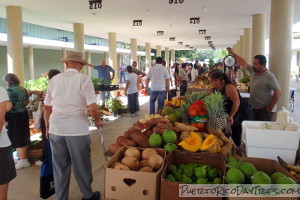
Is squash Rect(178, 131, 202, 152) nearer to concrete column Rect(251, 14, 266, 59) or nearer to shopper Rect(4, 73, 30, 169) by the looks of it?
shopper Rect(4, 73, 30, 169)

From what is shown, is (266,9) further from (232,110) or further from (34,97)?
(34,97)

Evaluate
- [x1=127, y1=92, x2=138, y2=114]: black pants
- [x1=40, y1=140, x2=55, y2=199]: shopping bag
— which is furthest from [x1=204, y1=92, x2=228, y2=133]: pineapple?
[x1=127, y1=92, x2=138, y2=114]: black pants

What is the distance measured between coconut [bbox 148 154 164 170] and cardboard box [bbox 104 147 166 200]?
18 centimetres

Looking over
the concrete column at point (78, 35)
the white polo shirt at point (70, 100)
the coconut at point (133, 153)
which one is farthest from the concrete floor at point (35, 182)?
the concrete column at point (78, 35)

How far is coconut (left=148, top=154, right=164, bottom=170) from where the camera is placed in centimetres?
214

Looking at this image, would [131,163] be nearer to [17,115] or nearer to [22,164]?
[17,115]

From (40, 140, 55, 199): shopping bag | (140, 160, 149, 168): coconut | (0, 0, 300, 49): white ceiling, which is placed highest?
(0, 0, 300, 49): white ceiling

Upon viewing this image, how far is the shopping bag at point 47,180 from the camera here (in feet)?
11.7

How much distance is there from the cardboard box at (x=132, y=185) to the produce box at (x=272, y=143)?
0.81m

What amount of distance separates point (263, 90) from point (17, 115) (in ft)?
13.0

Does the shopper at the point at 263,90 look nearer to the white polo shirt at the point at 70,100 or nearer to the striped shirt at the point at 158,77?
the white polo shirt at the point at 70,100

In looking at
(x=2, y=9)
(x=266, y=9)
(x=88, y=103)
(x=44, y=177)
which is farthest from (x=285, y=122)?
(x=2, y=9)

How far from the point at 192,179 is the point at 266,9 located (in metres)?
9.48

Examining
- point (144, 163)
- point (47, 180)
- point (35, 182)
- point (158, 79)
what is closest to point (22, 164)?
point (35, 182)
